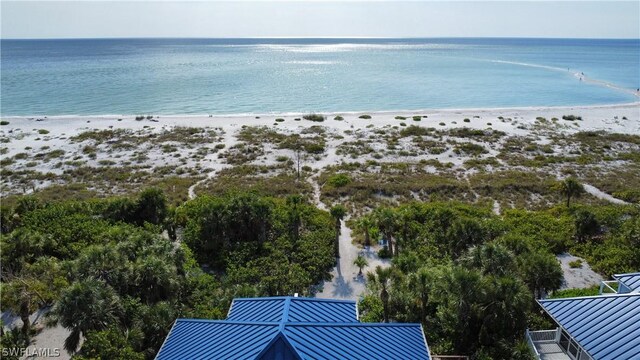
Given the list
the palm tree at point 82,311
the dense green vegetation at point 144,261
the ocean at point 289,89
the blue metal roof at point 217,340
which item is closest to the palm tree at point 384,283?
the dense green vegetation at point 144,261

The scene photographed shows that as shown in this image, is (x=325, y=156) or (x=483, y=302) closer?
(x=483, y=302)

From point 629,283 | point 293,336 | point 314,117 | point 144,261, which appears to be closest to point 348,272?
point 144,261

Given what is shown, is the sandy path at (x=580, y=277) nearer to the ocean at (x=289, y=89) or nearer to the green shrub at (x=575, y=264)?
the green shrub at (x=575, y=264)

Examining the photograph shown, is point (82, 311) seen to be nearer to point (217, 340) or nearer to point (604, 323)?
point (217, 340)

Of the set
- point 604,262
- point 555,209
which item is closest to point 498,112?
point 555,209

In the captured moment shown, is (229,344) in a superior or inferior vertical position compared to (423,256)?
superior

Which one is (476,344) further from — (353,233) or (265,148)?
(265,148)

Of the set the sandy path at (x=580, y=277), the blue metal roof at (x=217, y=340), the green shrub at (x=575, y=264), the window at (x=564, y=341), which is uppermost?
the blue metal roof at (x=217, y=340)
